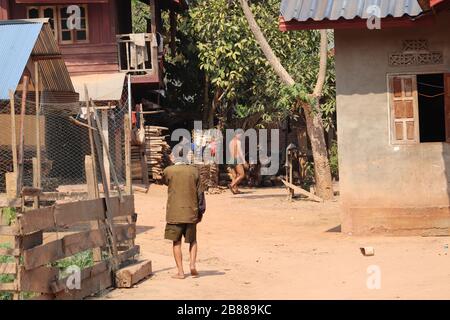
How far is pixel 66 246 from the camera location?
869 cm

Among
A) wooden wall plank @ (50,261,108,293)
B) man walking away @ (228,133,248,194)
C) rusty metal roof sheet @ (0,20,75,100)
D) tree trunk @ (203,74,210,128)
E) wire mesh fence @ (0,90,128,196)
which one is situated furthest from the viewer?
tree trunk @ (203,74,210,128)

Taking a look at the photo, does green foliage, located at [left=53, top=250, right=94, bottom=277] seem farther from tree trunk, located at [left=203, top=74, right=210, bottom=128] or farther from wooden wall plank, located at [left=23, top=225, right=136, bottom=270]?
tree trunk, located at [left=203, top=74, right=210, bottom=128]

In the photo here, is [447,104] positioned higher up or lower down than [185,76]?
lower down

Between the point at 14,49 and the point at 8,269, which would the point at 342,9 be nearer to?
the point at 8,269

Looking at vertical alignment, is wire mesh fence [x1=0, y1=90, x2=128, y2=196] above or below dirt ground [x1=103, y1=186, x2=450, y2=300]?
above

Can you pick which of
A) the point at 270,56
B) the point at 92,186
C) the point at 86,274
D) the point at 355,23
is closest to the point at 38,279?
the point at 86,274

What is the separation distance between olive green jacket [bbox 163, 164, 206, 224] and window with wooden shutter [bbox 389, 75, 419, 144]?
4.46 m

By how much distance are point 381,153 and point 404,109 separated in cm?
77

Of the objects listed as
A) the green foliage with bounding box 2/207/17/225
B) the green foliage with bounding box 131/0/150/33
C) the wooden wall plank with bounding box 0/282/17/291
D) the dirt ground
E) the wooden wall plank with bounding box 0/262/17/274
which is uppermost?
the green foliage with bounding box 131/0/150/33

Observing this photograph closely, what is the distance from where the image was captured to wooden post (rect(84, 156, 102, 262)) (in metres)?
9.70

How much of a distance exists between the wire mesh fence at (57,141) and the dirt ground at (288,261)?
5.66 ft

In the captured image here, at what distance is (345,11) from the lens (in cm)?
1315

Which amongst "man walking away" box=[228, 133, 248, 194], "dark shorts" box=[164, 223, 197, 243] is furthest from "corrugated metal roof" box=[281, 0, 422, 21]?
"man walking away" box=[228, 133, 248, 194]

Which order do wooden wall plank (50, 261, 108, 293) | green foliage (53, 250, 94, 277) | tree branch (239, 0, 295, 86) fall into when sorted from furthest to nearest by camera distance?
tree branch (239, 0, 295, 86) → green foliage (53, 250, 94, 277) → wooden wall plank (50, 261, 108, 293)
